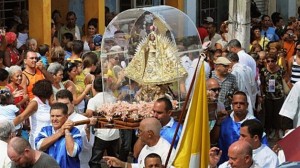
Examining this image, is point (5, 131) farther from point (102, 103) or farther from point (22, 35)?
point (22, 35)

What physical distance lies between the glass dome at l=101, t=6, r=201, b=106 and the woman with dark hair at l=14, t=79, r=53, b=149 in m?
1.61

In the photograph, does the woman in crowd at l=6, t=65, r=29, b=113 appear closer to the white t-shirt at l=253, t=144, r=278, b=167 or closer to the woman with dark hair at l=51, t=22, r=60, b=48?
the white t-shirt at l=253, t=144, r=278, b=167

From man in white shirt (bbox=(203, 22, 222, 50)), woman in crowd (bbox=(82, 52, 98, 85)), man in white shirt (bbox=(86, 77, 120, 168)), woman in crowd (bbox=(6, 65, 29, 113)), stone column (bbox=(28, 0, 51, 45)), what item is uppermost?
stone column (bbox=(28, 0, 51, 45))

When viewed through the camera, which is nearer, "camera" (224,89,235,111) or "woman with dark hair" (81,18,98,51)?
"camera" (224,89,235,111)

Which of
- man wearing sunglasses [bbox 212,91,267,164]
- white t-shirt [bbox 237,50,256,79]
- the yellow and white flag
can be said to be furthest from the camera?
white t-shirt [bbox 237,50,256,79]

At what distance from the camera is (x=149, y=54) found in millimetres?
14281

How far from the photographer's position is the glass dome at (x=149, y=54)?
46.2ft

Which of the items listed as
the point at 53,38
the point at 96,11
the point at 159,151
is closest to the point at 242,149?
the point at 159,151

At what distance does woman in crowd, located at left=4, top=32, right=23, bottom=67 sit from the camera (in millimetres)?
16234

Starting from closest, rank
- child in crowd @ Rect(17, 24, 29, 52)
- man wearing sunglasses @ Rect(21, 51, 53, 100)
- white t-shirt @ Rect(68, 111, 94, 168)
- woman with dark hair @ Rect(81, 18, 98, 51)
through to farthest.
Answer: white t-shirt @ Rect(68, 111, 94, 168) → man wearing sunglasses @ Rect(21, 51, 53, 100) → child in crowd @ Rect(17, 24, 29, 52) → woman with dark hair @ Rect(81, 18, 98, 51)

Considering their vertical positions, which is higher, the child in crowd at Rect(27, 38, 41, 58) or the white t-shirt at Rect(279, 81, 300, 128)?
the child in crowd at Rect(27, 38, 41, 58)

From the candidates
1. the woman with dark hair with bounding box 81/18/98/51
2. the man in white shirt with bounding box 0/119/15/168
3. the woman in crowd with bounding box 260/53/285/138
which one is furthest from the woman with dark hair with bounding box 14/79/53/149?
the woman with dark hair with bounding box 81/18/98/51

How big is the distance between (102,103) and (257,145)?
3423 millimetres

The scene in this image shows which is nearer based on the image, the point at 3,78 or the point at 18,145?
the point at 18,145
